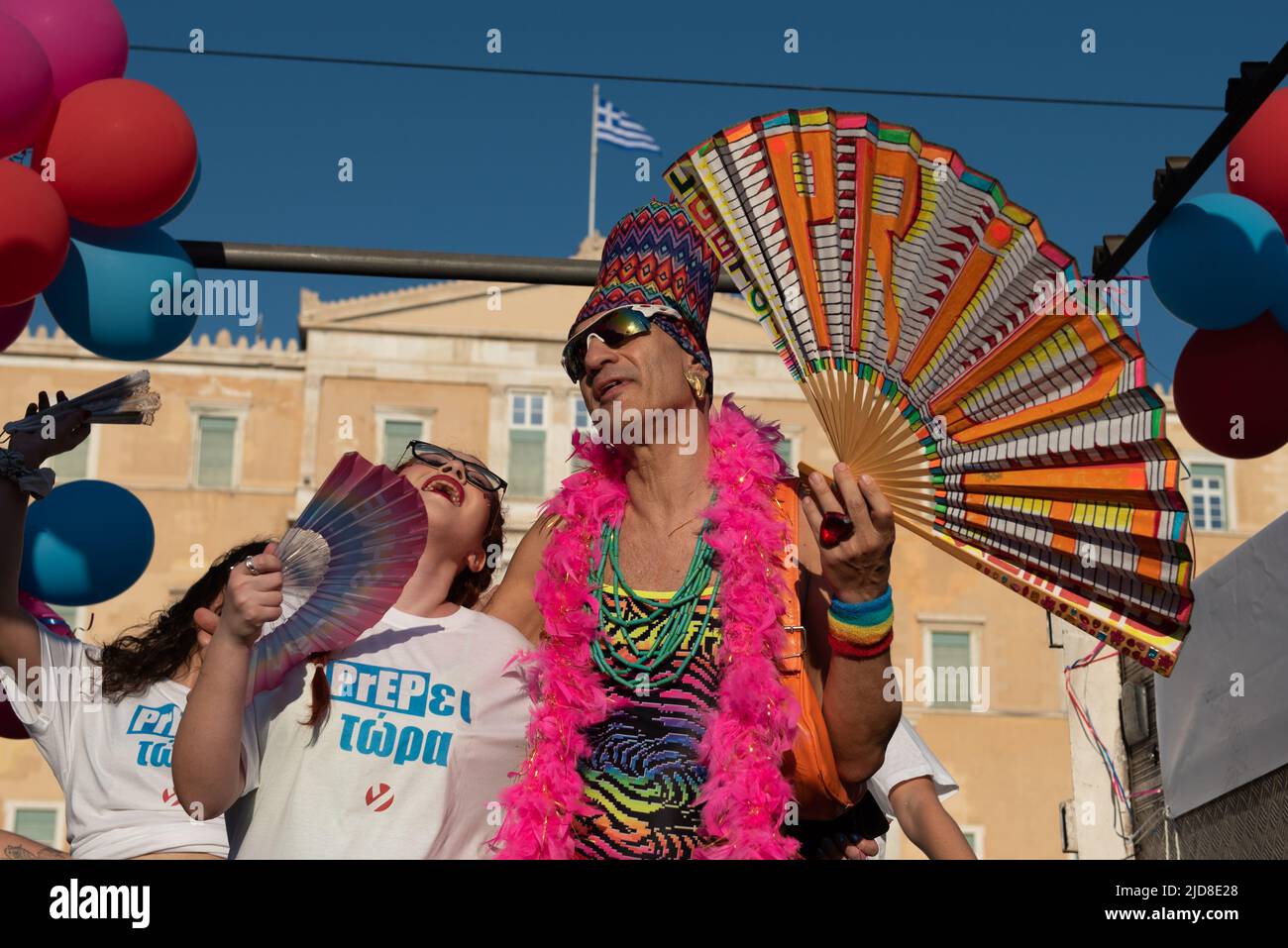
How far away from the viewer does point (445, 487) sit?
345cm

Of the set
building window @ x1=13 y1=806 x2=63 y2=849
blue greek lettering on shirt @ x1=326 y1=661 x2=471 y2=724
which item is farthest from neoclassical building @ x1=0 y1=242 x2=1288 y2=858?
blue greek lettering on shirt @ x1=326 y1=661 x2=471 y2=724

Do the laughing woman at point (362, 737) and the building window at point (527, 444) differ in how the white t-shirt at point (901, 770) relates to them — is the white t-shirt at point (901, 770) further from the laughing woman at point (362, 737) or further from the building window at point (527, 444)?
the building window at point (527, 444)

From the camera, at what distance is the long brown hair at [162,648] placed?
13.1ft

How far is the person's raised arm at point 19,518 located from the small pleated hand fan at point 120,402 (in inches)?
1.2

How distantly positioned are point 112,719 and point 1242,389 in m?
3.34

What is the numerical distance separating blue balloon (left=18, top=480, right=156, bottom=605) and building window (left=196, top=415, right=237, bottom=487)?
22.3m

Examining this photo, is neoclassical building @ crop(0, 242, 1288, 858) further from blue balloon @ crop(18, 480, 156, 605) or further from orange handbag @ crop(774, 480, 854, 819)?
orange handbag @ crop(774, 480, 854, 819)

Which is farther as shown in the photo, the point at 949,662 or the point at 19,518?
the point at 949,662

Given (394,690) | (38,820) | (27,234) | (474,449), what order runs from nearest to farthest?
(394,690)
(27,234)
(38,820)
(474,449)

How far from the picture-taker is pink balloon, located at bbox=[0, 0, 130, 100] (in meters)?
4.55

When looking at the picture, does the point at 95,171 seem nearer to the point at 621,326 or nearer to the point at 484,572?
the point at 484,572

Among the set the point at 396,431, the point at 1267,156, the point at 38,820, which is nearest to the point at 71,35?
the point at 1267,156

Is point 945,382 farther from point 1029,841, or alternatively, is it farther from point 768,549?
point 1029,841

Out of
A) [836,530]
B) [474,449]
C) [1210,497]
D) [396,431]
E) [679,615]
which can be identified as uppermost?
[396,431]
